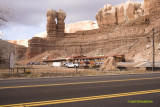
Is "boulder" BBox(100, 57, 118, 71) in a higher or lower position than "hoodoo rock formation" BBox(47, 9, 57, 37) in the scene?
lower

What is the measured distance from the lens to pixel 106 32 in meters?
88.1

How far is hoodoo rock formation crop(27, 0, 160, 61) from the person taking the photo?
232ft

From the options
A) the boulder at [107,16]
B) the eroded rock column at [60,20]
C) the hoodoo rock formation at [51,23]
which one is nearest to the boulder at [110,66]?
the boulder at [107,16]

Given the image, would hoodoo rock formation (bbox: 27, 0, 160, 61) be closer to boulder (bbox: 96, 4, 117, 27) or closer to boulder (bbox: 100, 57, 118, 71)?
boulder (bbox: 96, 4, 117, 27)

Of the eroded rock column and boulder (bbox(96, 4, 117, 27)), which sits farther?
the eroded rock column

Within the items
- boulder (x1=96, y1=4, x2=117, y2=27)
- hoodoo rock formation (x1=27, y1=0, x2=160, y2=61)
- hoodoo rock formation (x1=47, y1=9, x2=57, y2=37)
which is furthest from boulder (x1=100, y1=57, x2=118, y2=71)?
hoodoo rock formation (x1=47, y1=9, x2=57, y2=37)

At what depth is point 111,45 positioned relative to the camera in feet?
249

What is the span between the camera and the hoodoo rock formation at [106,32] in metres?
70.8

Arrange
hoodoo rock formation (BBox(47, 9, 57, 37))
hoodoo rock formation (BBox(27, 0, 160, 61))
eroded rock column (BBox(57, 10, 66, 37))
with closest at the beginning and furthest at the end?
1. hoodoo rock formation (BBox(27, 0, 160, 61))
2. hoodoo rock formation (BBox(47, 9, 57, 37))
3. eroded rock column (BBox(57, 10, 66, 37))

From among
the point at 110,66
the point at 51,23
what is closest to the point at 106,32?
the point at 51,23

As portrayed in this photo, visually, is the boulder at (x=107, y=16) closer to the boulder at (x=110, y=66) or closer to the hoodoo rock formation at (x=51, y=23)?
the hoodoo rock formation at (x=51, y=23)


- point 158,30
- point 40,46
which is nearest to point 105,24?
point 40,46

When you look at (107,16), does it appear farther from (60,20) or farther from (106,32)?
(60,20)

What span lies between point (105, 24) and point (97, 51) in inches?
1159
